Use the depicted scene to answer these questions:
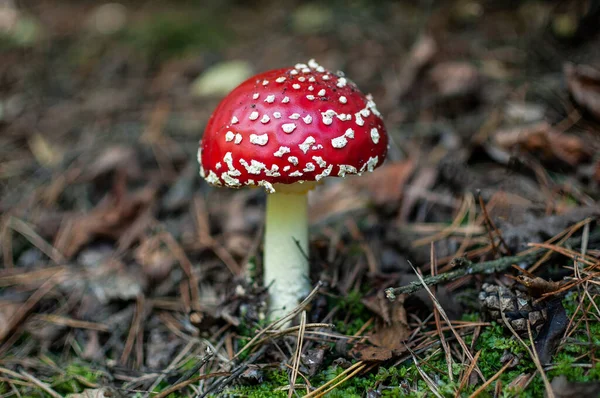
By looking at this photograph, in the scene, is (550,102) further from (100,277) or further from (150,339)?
(100,277)

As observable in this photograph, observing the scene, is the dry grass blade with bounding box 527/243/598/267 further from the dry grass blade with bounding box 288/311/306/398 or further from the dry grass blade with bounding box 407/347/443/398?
the dry grass blade with bounding box 288/311/306/398

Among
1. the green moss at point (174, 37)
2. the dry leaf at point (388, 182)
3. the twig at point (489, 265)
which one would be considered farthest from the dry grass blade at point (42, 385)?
the green moss at point (174, 37)

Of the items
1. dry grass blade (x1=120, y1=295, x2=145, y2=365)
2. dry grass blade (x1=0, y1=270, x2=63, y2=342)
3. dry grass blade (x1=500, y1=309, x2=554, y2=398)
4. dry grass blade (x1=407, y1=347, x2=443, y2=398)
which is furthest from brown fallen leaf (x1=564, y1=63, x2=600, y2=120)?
dry grass blade (x1=0, y1=270, x2=63, y2=342)

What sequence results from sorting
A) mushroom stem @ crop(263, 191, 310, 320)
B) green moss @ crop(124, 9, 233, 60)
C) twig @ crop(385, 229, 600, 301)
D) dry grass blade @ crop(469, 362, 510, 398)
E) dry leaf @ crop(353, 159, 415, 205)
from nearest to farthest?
dry grass blade @ crop(469, 362, 510, 398) < twig @ crop(385, 229, 600, 301) < mushroom stem @ crop(263, 191, 310, 320) < dry leaf @ crop(353, 159, 415, 205) < green moss @ crop(124, 9, 233, 60)

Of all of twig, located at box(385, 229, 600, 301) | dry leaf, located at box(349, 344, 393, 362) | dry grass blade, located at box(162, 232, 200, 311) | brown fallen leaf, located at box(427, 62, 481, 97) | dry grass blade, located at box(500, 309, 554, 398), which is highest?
brown fallen leaf, located at box(427, 62, 481, 97)

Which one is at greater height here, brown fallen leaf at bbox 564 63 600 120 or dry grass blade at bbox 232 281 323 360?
brown fallen leaf at bbox 564 63 600 120

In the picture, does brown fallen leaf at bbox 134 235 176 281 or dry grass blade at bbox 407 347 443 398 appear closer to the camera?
dry grass blade at bbox 407 347 443 398

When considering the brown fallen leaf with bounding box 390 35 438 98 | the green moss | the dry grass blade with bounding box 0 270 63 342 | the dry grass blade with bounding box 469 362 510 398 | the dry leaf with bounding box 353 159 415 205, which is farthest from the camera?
the green moss

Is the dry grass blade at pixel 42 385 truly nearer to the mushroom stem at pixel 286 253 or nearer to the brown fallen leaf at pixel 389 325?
the mushroom stem at pixel 286 253
